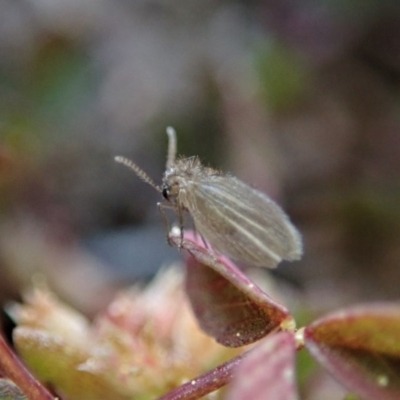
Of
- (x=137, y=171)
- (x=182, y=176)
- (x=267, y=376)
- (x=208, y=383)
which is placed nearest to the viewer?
(x=267, y=376)

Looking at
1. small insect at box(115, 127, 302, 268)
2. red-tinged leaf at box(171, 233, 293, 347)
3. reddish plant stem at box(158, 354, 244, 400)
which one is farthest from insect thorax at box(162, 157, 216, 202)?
reddish plant stem at box(158, 354, 244, 400)

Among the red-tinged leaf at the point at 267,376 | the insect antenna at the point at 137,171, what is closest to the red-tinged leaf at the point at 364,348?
the red-tinged leaf at the point at 267,376

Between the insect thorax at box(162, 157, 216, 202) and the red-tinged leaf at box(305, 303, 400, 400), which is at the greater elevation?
the insect thorax at box(162, 157, 216, 202)

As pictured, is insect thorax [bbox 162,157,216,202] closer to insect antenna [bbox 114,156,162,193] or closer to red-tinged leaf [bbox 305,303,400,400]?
insect antenna [bbox 114,156,162,193]

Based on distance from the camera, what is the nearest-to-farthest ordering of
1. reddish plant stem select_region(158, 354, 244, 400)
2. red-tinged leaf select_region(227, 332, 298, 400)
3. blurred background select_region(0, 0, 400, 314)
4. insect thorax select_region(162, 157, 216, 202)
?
1. red-tinged leaf select_region(227, 332, 298, 400)
2. reddish plant stem select_region(158, 354, 244, 400)
3. insect thorax select_region(162, 157, 216, 202)
4. blurred background select_region(0, 0, 400, 314)

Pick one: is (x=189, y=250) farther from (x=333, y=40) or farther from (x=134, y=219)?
(x=333, y=40)

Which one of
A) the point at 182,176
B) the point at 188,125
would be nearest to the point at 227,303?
the point at 182,176

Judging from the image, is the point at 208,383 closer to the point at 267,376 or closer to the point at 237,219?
the point at 267,376
